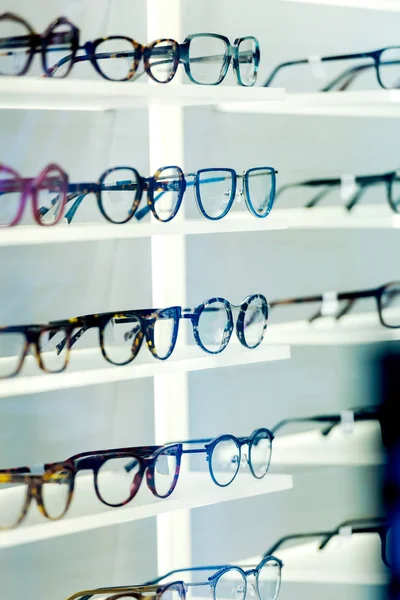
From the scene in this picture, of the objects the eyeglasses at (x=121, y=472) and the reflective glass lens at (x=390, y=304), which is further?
the reflective glass lens at (x=390, y=304)

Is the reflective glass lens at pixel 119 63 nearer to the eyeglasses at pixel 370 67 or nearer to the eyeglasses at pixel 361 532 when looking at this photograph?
the eyeglasses at pixel 370 67

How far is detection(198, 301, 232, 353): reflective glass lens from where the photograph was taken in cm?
81

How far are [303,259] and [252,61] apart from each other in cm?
32

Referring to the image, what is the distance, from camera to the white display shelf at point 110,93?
67cm

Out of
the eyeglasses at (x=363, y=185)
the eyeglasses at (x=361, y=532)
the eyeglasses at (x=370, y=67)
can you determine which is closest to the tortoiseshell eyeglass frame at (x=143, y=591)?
the eyeglasses at (x=361, y=532)

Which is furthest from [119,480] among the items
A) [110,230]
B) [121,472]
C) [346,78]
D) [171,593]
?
[346,78]

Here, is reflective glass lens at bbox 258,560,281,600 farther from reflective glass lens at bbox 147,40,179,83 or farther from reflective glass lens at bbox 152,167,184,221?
reflective glass lens at bbox 147,40,179,83

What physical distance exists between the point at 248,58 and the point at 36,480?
45 cm

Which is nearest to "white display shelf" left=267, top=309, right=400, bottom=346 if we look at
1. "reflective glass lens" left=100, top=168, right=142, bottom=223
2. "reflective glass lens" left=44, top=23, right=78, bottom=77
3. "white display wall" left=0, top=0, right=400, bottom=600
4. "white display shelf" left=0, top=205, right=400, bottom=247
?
"white display wall" left=0, top=0, right=400, bottom=600

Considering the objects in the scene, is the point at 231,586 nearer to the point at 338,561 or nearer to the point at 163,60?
the point at 338,561

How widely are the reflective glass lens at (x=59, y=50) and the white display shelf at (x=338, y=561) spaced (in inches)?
23.0

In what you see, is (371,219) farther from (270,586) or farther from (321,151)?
(270,586)

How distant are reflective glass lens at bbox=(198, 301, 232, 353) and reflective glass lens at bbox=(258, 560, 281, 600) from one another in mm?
249

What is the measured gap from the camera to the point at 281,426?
41.8 inches
